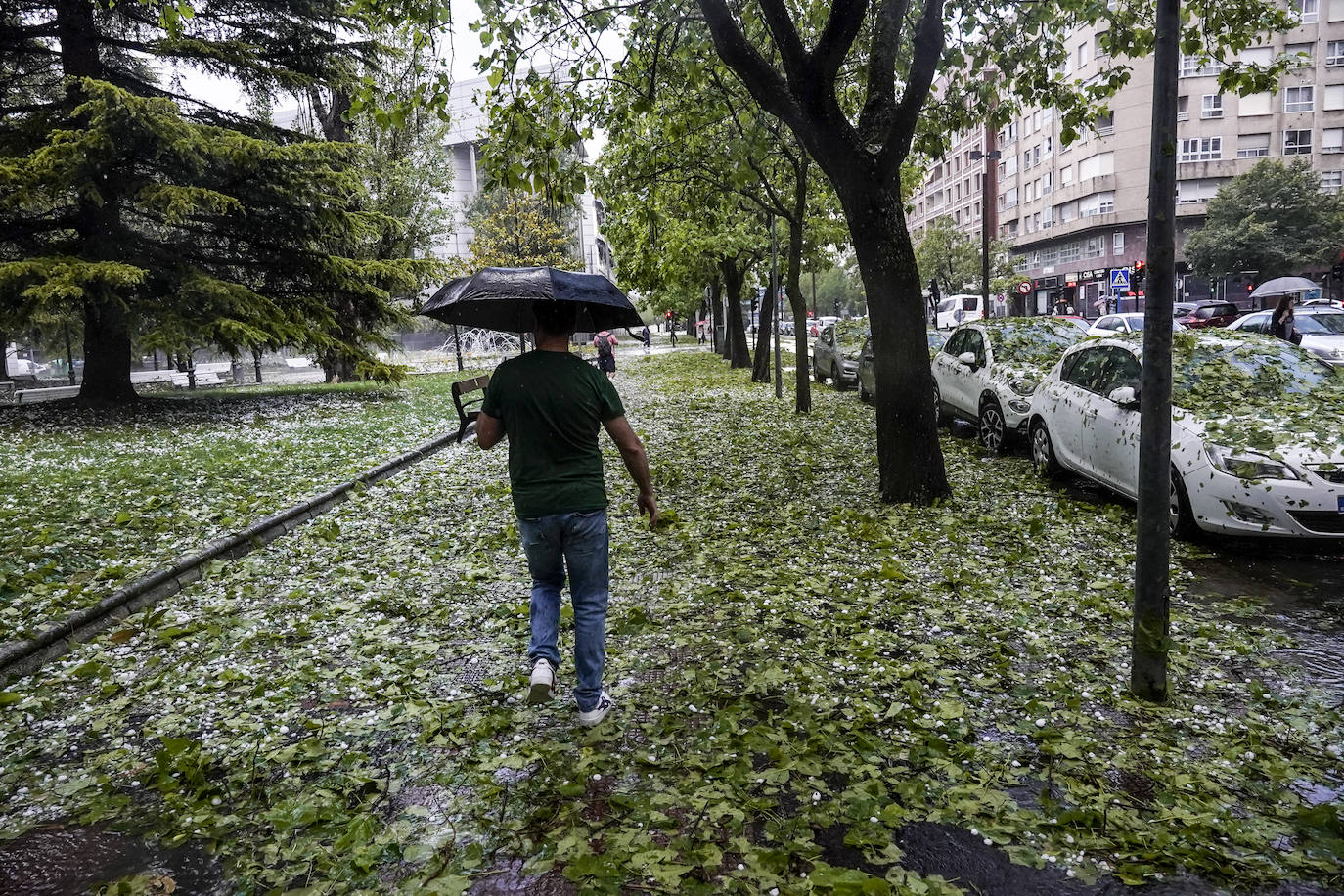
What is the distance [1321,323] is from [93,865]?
85.4 feet

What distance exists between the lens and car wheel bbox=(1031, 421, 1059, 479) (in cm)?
973

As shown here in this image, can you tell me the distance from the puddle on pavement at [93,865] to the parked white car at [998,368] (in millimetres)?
9636

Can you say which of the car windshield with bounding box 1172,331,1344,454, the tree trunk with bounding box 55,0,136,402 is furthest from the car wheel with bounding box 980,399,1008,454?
the tree trunk with bounding box 55,0,136,402

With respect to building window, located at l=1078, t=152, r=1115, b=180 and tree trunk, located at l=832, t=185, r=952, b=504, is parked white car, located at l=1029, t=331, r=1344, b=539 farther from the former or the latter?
building window, located at l=1078, t=152, r=1115, b=180

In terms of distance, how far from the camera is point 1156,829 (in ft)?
10.6

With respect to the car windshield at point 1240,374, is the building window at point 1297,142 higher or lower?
higher

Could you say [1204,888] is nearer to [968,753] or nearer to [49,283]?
[968,753]

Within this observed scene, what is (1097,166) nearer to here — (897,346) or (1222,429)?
(897,346)

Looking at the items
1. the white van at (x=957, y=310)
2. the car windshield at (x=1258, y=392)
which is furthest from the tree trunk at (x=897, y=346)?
the white van at (x=957, y=310)

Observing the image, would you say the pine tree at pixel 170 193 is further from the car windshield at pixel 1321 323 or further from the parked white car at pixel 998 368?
the car windshield at pixel 1321 323

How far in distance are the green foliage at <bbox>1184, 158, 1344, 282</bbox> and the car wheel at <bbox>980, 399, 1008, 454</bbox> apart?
47631 mm

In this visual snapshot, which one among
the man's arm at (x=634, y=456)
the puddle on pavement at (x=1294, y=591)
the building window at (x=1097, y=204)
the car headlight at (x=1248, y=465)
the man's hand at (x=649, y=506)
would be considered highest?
the building window at (x=1097, y=204)

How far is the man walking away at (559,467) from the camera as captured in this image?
397 centimetres

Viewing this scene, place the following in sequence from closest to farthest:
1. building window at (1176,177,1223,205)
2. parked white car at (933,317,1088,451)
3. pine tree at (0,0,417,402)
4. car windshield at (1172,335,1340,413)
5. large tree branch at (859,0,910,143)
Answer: car windshield at (1172,335,1340,413) < large tree branch at (859,0,910,143) < parked white car at (933,317,1088,451) < pine tree at (0,0,417,402) < building window at (1176,177,1223,205)
